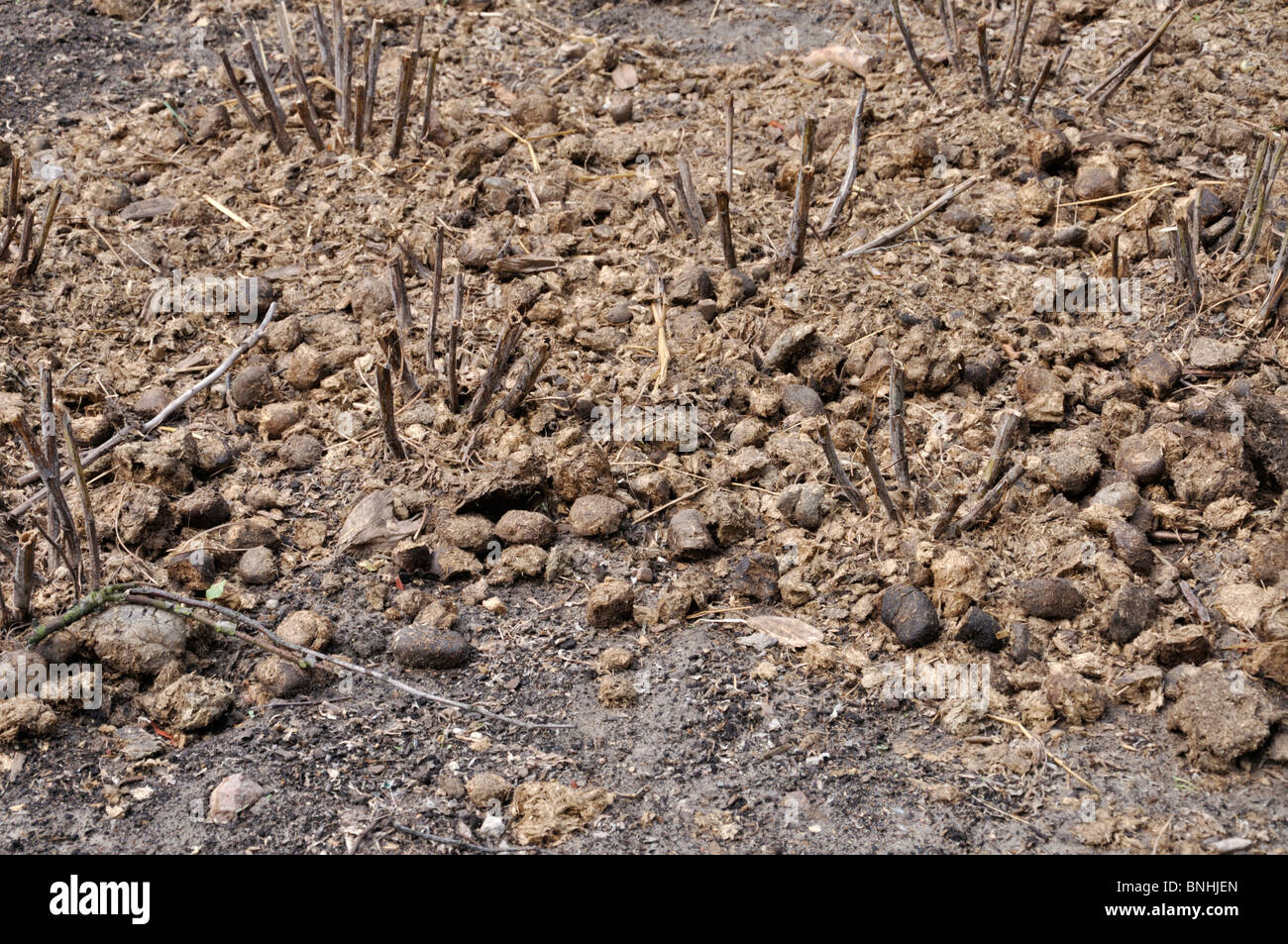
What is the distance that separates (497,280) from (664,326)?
2.08 feet

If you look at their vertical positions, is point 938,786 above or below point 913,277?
below

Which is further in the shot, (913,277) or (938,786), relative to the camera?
(913,277)

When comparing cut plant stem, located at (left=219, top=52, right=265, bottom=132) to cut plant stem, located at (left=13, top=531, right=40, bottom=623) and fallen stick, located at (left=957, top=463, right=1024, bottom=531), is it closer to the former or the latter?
cut plant stem, located at (left=13, top=531, right=40, bottom=623)

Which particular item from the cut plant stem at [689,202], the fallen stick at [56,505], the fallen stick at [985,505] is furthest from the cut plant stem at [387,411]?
the fallen stick at [985,505]

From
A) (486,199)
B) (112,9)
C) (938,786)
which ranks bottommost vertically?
(938,786)

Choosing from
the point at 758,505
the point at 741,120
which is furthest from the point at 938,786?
the point at 741,120

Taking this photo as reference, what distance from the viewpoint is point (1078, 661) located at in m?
2.40

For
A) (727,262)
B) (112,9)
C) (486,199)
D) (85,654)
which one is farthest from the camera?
(112,9)

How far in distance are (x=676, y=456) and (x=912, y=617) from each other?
0.84 m

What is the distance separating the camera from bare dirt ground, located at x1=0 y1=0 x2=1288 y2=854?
7.13 feet

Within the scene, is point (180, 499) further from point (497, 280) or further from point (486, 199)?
point (486, 199)

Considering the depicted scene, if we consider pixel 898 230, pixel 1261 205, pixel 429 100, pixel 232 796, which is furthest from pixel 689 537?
pixel 429 100

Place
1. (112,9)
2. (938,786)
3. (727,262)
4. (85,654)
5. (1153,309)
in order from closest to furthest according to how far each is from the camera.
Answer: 1. (938,786)
2. (85,654)
3. (1153,309)
4. (727,262)
5. (112,9)

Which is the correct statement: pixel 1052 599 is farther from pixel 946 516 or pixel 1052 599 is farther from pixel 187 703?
pixel 187 703
